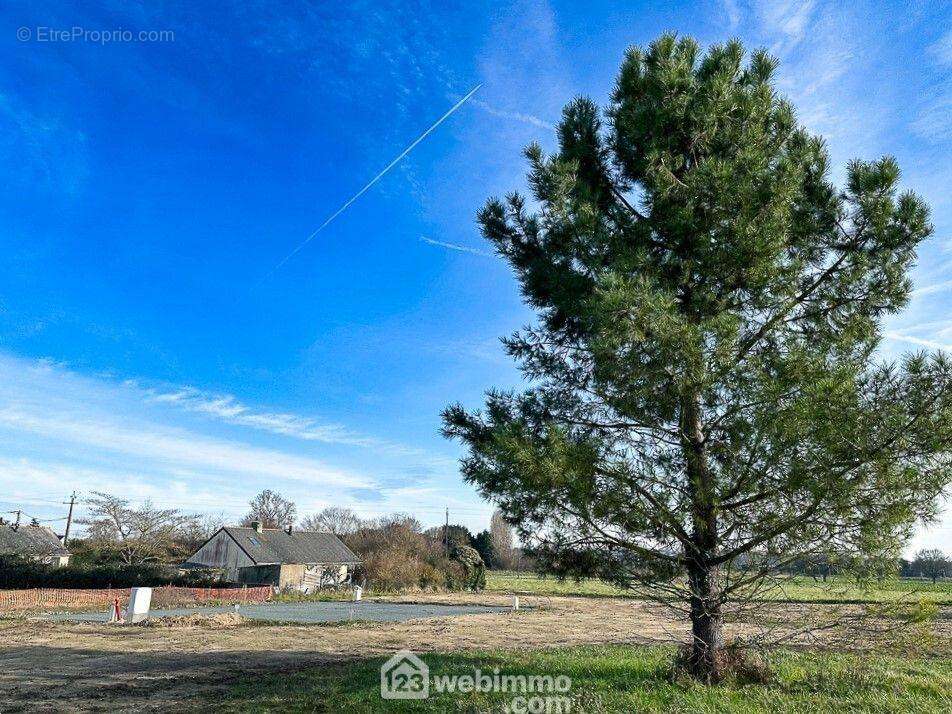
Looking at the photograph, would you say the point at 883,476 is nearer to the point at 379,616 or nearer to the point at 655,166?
the point at 655,166

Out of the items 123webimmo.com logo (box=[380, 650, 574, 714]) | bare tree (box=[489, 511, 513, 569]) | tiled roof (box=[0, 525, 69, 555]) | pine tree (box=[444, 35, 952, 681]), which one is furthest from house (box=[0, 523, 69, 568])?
pine tree (box=[444, 35, 952, 681])

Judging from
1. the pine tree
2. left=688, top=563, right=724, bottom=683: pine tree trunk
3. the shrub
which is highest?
the pine tree

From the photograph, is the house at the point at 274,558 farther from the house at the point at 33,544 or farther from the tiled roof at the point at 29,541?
the tiled roof at the point at 29,541

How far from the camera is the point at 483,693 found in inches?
304

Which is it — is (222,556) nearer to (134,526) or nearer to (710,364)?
(134,526)

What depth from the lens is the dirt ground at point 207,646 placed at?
866 cm

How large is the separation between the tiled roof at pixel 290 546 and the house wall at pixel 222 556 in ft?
1.39

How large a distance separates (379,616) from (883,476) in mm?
24450

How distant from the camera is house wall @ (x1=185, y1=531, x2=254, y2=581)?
43.1m

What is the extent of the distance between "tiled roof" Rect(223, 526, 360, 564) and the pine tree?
41880mm

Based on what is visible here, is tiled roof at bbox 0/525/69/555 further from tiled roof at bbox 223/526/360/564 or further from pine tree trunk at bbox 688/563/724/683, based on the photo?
pine tree trunk at bbox 688/563/724/683

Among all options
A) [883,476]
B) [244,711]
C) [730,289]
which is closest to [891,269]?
[730,289]

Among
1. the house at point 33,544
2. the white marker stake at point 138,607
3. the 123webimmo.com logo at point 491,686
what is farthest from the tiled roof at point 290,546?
the 123webimmo.com logo at point 491,686

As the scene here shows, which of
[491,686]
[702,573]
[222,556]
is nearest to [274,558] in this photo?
[222,556]
